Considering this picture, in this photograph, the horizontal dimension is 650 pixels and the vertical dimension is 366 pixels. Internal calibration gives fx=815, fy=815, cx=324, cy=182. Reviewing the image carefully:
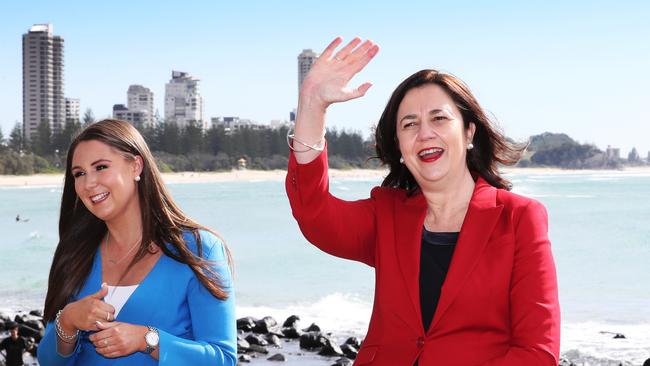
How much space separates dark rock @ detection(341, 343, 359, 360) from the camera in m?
7.86

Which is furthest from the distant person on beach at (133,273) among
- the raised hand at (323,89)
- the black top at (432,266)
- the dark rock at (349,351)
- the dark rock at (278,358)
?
the dark rock at (349,351)

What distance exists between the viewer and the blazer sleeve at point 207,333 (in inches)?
98.1

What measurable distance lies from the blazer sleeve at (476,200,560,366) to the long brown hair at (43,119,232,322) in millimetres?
937

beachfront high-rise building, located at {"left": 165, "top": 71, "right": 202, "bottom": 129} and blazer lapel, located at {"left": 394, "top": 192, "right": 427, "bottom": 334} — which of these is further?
beachfront high-rise building, located at {"left": 165, "top": 71, "right": 202, "bottom": 129}

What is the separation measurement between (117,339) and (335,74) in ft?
3.32

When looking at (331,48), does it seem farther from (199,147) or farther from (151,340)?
(199,147)

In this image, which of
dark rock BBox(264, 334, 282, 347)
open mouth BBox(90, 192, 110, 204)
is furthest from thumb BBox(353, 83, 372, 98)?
dark rock BBox(264, 334, 282, 347)

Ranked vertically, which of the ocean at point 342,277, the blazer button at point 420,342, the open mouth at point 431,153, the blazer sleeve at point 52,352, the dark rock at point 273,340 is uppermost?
the open mouth at point 431,153

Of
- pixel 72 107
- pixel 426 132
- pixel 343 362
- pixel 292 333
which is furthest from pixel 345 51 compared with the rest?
pixel 72 107

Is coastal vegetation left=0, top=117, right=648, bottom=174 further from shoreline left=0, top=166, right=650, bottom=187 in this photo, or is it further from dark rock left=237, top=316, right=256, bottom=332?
dark rock left=237, top=316, right=256, bottom=332

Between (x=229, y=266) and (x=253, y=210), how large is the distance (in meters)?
34.7

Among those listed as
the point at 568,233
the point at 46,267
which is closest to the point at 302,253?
the point at 46,267

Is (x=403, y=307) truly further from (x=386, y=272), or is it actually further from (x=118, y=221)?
(x=118, y=221)

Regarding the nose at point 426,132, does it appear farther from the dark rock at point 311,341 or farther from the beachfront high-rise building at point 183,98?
the beachfront high-rise building at point 183,98
